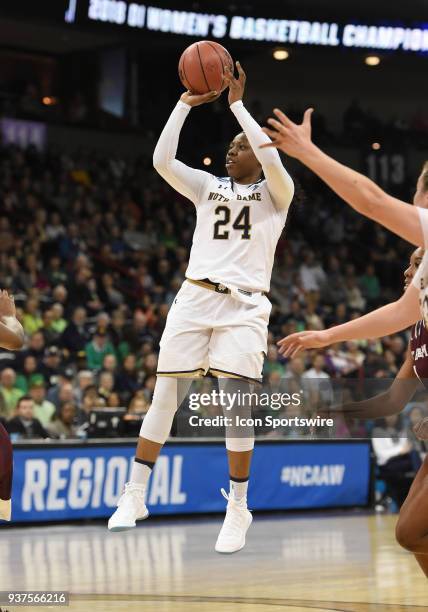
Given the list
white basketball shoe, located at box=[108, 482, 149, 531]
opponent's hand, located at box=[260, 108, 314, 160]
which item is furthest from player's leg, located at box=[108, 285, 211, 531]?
opponent's hand, located at box=[260, 108, 314, 160]

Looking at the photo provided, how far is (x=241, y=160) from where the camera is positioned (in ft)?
23.3

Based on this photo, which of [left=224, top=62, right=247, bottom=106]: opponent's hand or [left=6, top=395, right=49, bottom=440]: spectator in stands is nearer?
[left=224, top=62, right=247, bottom=106]: opponent's hand

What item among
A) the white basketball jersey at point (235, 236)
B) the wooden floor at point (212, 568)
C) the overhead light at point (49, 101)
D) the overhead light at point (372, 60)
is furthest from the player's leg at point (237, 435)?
the overhead light at point (49, 101)

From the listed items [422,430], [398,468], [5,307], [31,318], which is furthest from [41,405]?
[422,430]

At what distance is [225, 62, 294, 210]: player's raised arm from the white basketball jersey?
0.45 ft

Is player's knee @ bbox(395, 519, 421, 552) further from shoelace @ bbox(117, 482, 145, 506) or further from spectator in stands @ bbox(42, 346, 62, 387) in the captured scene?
spectator in stands @ bbox(42, 346, 62, 387)

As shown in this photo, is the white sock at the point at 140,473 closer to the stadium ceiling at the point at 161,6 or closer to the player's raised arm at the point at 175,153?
the player's raised arm at the point at 175,153

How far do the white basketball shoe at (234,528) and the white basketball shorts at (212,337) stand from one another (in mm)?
824

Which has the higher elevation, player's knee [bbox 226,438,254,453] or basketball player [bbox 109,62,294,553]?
basketball player [bbox 109,62,294,553]

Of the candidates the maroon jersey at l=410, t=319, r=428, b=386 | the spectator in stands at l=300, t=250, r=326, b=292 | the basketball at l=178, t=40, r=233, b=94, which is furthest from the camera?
the spectator in stands at l=300, t=250, r=326, b=292

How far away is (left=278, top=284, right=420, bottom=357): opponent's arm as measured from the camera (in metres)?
5.84

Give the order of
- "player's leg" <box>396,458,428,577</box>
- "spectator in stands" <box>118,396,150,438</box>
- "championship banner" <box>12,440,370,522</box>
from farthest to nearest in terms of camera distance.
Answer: "spectator in stands" <box>118,396,150,438</box> → "championship banner" <box>12,440,370,522</box> → "player's leg" <box>396,458,428,577</box>

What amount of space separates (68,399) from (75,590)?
218 inches

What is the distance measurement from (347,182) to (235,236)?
8.65ft
